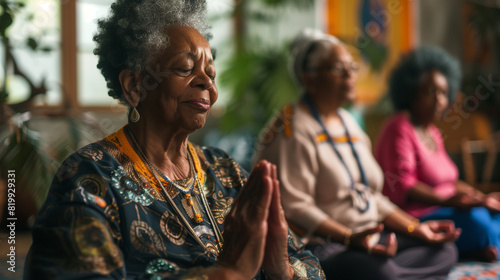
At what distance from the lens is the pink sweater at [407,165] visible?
2.54 metres

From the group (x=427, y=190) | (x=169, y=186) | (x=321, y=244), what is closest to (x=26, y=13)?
(x=169, y=186)

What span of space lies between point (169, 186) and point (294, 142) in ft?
2.96

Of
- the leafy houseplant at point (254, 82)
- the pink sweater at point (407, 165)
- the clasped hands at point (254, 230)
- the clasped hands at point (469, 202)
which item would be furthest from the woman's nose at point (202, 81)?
the leafy houseplant at point (254, 82)

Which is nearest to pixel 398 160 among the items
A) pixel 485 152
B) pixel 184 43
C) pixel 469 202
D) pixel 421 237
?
pixel 469 202

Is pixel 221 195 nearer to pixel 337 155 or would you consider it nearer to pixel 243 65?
pixel 337 155

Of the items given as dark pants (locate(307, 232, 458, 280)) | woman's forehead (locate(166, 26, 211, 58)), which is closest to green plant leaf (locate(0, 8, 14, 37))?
woman's forehead (locate(166, 26, 211, 58))

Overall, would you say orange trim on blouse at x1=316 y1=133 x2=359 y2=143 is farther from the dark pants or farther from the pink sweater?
the pink sweater

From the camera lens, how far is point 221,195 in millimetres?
1225

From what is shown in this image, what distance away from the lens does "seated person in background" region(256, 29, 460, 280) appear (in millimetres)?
1820

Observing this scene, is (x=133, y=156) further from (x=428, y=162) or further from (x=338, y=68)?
(x=428, y=162)

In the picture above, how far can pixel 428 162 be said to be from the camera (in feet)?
8.70

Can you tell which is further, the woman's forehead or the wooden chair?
the wooden chair

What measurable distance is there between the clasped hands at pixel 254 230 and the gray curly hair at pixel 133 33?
1.14ft

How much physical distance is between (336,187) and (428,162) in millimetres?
953
